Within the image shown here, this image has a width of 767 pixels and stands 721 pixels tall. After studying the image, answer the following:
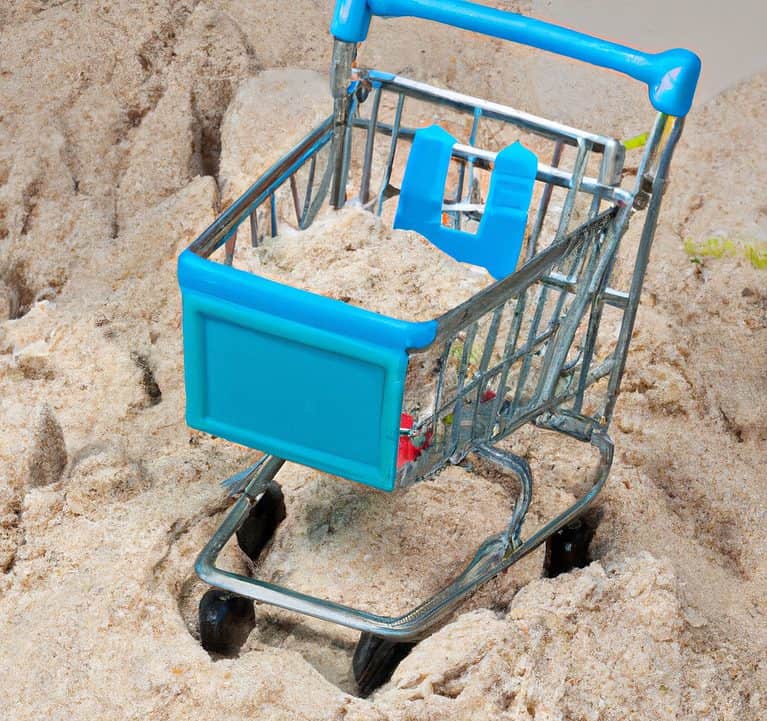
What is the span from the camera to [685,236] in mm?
3008

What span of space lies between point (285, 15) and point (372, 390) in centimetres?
192

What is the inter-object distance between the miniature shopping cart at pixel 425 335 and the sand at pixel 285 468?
0.10 m

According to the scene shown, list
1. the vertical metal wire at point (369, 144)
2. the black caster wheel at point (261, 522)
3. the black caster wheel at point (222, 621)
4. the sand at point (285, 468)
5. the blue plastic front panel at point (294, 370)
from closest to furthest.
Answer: the blue plastic front panel at point (294, 370) < the sand at point (285, 468) < the black caster wheel at point (222, 621) < the black caster wheel at point (261, 522) < the vertical metal wire at point (369, 144)

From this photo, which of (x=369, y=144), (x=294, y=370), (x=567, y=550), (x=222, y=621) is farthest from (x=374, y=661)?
(x=369, y=144)

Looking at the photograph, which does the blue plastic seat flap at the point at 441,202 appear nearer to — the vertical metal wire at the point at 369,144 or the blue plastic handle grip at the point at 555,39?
the vertical metal wire at the point at 369,144

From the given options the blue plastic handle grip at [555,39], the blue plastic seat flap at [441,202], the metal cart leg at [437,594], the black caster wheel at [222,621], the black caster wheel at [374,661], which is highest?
the blue plastic handle grip at [555,39]

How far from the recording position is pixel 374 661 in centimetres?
203

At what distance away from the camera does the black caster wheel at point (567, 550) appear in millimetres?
2221

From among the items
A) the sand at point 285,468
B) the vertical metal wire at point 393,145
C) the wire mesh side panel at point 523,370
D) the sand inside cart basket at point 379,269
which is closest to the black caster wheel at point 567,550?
the sand at point 285,468

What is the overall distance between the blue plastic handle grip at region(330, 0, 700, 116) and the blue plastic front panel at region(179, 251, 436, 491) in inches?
23.3

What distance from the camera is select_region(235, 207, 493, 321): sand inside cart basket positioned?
7.79 ft

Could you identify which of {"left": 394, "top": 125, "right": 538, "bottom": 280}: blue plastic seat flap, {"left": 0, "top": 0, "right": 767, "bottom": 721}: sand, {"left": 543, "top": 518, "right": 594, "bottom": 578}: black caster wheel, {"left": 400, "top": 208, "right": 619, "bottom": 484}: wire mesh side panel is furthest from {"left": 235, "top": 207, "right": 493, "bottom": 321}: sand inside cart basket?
{"left": 543, "top": 518, "right": 594, "bottom": 578}: black caster wheel

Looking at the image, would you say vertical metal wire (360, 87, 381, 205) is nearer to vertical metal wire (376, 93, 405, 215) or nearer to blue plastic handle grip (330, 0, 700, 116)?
vertical metal wire (376, 93, 405, 215)

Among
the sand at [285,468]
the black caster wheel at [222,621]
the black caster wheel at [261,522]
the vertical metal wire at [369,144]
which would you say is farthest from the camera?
the vertical metal wire at [369,144]
